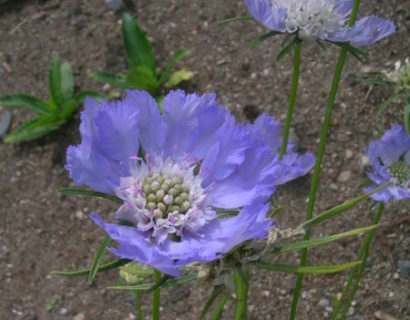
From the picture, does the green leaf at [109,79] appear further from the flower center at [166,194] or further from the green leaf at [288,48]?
the flower center at [166,194]

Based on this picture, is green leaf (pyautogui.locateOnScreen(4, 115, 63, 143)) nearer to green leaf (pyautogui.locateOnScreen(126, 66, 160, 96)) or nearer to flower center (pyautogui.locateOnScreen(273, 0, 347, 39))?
green leaf (pyautogui.locateOnScreen(126, 66, 160, 96))

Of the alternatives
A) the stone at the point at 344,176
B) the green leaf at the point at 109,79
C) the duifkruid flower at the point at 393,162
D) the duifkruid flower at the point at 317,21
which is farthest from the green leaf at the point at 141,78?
the duifkruid flower at the point at 317,21

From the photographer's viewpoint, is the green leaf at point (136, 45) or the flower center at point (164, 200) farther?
the green leaf at point (136, 45)

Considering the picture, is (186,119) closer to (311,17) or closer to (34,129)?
(311,17)

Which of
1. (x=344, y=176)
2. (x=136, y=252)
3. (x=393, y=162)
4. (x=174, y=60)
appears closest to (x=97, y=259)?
(x=136, y=252)

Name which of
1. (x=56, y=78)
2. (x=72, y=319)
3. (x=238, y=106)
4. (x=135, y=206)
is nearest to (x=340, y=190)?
(x=238, y=106)

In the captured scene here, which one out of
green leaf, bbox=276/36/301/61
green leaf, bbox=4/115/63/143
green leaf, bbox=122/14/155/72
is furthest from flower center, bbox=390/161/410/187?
green leaf, bbox=4/115/63/143
